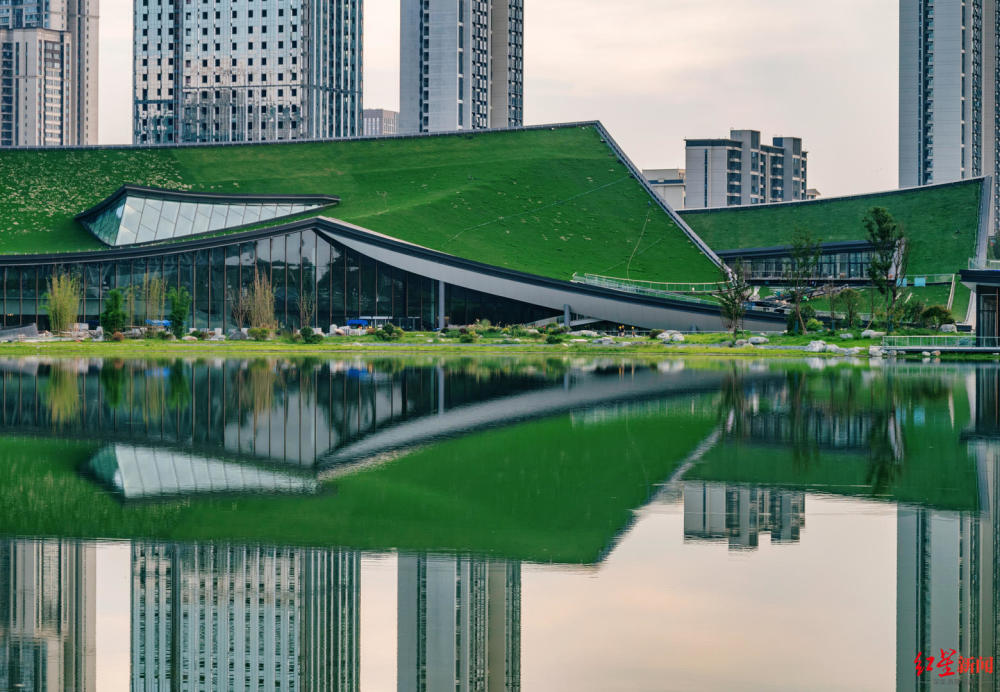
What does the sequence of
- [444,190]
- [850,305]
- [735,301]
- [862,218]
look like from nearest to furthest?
[735,301] < [850,305] < [862,218] < [444,190]

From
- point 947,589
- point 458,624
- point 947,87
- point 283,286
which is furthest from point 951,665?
point 947,87

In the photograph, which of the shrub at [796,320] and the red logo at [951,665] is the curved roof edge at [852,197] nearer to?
the shrub at [796,320]

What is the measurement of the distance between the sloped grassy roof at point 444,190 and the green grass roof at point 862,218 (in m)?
13.2

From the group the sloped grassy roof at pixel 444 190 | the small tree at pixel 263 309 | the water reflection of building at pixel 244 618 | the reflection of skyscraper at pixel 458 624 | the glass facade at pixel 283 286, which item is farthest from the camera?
the sloped grassy roof at pixel 444 190

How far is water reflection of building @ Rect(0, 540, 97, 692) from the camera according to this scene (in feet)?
29.7

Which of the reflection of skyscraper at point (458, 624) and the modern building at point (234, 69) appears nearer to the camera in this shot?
the reflection of skyscraper at point (458, 624)

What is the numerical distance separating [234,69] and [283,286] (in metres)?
93.7

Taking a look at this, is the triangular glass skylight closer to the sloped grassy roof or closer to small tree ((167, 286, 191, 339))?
the sloped grassy roof

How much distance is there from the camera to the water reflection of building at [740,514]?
13625 millimetres

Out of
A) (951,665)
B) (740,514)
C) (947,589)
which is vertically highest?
(740,514)

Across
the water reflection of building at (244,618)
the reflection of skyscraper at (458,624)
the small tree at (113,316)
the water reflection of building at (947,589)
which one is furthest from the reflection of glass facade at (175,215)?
the reflection of skyscraper at (458,624)

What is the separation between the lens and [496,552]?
495 inches

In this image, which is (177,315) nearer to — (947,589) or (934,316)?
(934,316)

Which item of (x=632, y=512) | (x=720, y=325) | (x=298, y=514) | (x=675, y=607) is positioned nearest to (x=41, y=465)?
(x=298, y=514)
